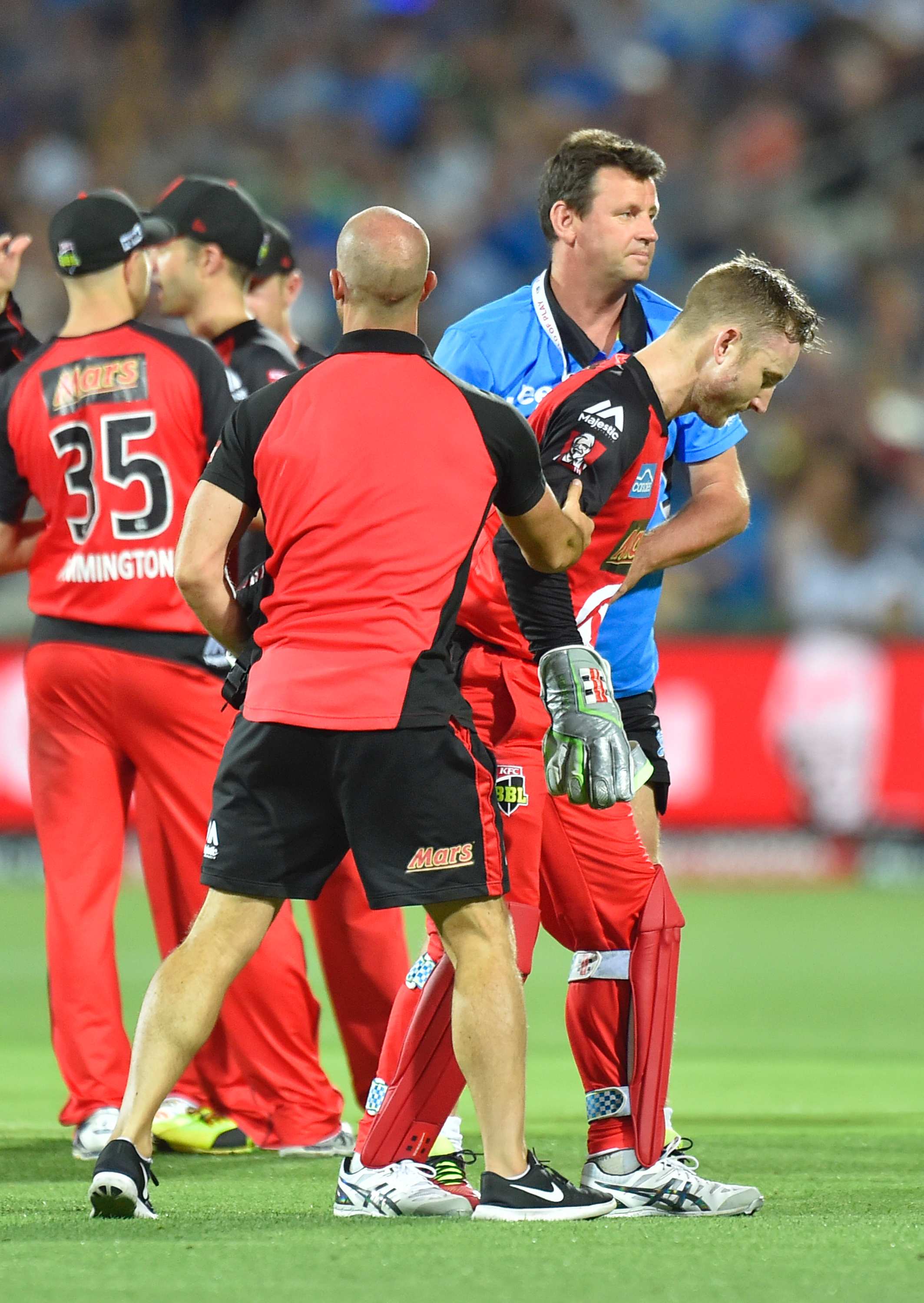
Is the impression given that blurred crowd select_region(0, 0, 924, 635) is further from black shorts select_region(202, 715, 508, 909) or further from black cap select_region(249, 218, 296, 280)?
black shorts select_region(202, 715, 508, 909)

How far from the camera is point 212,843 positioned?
4391 mm

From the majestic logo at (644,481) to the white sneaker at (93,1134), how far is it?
2.21 m

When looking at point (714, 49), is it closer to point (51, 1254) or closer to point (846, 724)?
point (846, 724)

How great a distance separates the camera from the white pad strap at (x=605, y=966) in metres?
4.84

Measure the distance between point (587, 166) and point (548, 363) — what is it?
0.57 m

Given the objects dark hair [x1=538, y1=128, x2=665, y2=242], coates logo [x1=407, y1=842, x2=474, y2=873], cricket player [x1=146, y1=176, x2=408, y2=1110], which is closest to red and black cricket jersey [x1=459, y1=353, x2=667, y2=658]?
coates logo [x1=407, y1=842, x2=474, y2=873]

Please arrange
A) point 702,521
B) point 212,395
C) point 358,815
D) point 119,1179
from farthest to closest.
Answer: point 212,395 → point 702,521 → point 358,815 → point 119,1179

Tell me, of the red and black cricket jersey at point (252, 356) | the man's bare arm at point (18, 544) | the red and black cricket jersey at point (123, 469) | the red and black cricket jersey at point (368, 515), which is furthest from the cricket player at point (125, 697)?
the red and black cricket jersey at point (368, 515)

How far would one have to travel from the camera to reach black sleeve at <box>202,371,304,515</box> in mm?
4367

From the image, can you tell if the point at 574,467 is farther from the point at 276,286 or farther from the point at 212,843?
the point at 276,286

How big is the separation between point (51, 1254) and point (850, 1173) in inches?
86.6

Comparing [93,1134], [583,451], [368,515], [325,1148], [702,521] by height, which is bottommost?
[325,1148]

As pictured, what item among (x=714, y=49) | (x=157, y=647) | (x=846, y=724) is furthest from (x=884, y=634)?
(x=157, y=647)

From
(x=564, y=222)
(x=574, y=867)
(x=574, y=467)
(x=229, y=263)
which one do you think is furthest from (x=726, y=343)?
(x=229, y=263)
